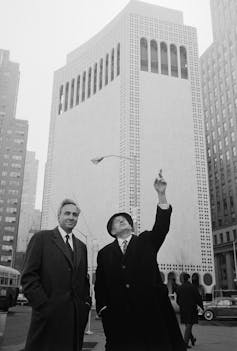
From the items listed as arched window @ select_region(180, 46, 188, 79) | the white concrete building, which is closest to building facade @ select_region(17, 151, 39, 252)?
the white concrete building

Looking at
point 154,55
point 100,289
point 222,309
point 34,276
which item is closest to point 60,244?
point 34,276

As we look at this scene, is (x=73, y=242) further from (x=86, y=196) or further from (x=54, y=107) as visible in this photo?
Answer: (x=54, y=107)

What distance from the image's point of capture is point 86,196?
190ft

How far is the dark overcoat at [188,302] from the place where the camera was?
982cm

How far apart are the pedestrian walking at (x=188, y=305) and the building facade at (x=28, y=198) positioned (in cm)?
10783

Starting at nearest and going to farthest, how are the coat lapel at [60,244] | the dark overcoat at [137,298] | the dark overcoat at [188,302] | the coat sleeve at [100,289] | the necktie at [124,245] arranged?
the dark overcoat at [137,298] < the coat lapel at [60,244] < the coat sleeve at [100,289] < the necktie at [124,245] < the dark overcoat at [188,302]

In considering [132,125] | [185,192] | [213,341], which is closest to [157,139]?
[132,125]

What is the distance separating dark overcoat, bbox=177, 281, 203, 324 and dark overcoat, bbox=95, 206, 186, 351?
592cm

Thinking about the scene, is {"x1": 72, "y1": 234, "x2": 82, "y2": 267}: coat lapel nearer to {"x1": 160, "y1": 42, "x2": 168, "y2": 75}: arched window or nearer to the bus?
the bus

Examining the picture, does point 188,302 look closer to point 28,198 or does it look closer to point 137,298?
point 137,298

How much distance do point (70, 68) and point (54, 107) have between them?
8824 millimetres

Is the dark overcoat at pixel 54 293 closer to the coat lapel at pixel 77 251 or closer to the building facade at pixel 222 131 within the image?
the coat lapel at pixel 77 251

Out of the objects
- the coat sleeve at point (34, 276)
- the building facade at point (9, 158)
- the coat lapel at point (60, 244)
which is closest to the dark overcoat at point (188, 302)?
the coat lapel at point (60, 244)

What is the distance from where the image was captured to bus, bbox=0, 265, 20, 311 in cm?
2377
